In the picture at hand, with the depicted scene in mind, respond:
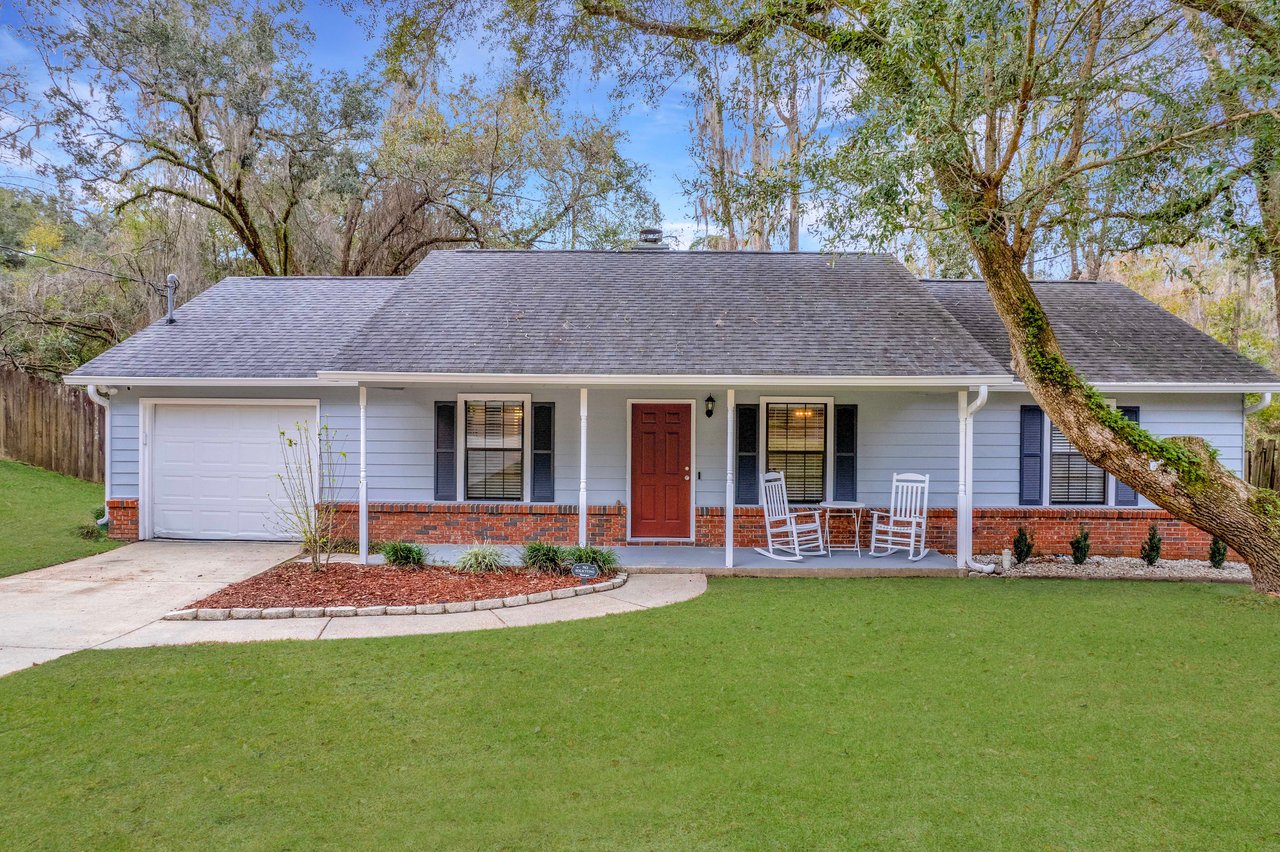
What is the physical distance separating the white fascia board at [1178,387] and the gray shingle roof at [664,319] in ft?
5.24

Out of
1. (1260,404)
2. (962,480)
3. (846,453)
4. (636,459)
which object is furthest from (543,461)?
(1260,404)

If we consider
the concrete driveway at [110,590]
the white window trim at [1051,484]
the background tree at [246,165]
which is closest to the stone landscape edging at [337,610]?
the concrete driveway at [110,590]

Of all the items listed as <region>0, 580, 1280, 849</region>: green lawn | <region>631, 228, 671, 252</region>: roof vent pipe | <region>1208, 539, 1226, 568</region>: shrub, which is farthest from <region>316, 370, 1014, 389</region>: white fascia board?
<region>631, 228, 671, 252</region>: roof vent pipe

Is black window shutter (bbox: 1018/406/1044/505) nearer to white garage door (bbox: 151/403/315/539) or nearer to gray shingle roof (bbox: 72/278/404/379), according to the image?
gray shingle roof (bbox: 72/278/404/379)

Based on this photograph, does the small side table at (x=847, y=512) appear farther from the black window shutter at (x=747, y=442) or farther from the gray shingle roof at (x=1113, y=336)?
the gray shingle roof at (x=1113, y=336)

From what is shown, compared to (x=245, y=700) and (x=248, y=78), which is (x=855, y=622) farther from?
(x=248, y=78)

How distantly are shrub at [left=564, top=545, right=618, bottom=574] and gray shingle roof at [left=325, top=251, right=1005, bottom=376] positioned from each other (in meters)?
2.05

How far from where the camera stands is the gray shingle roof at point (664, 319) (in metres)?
8.01

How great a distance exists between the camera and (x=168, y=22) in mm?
13266

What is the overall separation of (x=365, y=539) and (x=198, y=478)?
332 cm

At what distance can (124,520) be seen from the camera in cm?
939

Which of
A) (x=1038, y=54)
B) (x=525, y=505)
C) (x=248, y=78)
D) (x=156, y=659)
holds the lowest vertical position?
(x=156, y=659)

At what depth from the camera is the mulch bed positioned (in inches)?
257

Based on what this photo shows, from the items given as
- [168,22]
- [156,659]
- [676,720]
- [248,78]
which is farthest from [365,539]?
[168,22]
